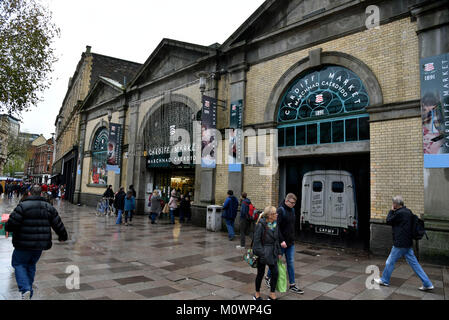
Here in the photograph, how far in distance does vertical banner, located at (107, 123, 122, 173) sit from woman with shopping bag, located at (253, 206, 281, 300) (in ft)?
52.5

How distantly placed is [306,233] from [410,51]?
613 cm

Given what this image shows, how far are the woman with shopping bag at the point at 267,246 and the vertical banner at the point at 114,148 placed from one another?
16.0m

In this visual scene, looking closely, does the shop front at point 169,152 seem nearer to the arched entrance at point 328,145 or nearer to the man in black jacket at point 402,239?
the arched entrance at point 328,145

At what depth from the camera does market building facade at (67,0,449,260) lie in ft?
25.0

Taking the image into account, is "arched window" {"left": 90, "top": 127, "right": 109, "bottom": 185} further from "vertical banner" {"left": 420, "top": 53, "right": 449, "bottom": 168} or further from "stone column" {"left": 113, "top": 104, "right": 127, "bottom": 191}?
"vertical banner" {"left": 420, "top": 53, "right": 449, "bottom": 168}

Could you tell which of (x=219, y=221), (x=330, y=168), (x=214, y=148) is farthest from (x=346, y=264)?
(x=214, y=148)

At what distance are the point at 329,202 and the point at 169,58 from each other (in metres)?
11.7

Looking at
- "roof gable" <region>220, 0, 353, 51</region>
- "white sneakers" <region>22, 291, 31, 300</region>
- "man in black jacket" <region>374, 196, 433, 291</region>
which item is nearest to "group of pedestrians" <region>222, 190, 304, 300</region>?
"man in black jacket" <region>374, 196, 433, 291</region>

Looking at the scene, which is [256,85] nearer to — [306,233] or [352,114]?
[352,114]

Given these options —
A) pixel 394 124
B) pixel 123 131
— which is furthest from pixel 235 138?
pixel 123 131

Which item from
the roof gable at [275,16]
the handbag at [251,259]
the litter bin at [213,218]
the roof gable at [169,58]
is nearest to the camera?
the handbag at [251,259]

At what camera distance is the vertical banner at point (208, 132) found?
12133mm

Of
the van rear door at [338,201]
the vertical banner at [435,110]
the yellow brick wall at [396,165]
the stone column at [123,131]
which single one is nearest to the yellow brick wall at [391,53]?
the vertical banner at [435,110]
